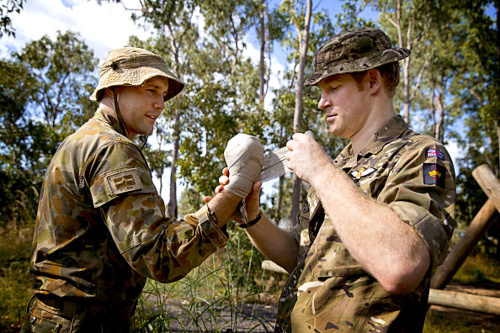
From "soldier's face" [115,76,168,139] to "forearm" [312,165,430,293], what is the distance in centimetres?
118

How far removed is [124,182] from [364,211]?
1.00 m

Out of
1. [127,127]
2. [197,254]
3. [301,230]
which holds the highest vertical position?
[127,127]

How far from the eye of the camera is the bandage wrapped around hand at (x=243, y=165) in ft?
5.74

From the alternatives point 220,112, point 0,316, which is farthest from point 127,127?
point 220,112

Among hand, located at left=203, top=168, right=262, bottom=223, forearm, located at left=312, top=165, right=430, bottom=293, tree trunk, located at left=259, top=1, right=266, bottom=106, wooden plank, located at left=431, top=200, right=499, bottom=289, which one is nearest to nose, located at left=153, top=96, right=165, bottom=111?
hand, located at left=203, top=168, right=262, bottom=223

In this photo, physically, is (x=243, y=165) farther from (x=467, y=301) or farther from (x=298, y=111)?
(x=298, y=111)

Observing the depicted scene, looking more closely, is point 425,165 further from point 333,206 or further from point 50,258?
point 50,258

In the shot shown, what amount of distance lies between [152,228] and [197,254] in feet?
0.74

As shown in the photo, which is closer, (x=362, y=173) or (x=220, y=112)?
(x=362, y=173)

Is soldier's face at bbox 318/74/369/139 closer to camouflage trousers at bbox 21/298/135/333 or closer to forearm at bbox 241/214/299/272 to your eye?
forearm at bbox 241/214/299/272

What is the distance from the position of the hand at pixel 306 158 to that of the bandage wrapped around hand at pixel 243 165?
7.8 inches

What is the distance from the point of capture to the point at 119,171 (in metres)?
1.61

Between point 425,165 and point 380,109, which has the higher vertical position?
point 380,109

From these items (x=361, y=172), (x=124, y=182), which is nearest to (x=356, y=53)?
(x=361, y=172)
